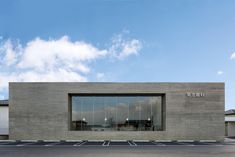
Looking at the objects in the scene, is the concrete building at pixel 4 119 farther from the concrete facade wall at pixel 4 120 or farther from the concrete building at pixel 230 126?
the concrete building at pixel 230 126

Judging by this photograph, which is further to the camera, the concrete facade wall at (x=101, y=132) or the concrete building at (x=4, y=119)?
the concrete building at (x=4, y=119)

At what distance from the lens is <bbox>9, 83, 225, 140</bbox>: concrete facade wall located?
3023 cm

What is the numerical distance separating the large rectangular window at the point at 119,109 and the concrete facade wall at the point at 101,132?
1644 mm

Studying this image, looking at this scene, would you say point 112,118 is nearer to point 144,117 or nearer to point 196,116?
point 144,117

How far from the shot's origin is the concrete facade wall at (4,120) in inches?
1378

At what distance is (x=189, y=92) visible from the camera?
30.7m

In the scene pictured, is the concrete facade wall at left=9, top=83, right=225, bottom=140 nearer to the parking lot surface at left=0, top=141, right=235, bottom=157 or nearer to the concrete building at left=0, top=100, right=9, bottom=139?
the concrete building at left=0, top=100, right=9, bottom=139

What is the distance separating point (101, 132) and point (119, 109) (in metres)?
3.21

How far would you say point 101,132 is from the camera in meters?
30.5

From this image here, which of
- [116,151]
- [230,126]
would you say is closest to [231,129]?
[230,126]

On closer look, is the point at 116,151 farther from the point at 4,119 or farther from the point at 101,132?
the point at 4,119

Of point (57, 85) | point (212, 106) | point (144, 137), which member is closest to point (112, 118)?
→ point (144, 137)

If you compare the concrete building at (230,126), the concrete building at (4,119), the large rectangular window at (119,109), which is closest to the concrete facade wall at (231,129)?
the concrete building at (230,126)

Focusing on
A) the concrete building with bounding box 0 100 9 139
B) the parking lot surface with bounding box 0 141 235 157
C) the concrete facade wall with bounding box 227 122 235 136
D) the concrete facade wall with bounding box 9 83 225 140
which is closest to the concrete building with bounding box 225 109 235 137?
the concrete facade wall with bounding box 227 122 235 136
